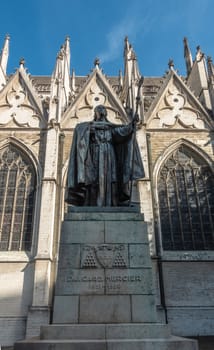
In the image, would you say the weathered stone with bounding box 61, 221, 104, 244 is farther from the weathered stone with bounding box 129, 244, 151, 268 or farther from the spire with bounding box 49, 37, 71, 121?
the spire with bounding box 49, 37, 71, 121

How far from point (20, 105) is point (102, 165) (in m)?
13.3

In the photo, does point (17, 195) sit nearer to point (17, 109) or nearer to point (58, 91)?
point (17, 109)

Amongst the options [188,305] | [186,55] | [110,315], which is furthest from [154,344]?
[186,55]

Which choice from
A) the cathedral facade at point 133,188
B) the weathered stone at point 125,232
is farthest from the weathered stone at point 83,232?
the cathedral facade at point 133,188

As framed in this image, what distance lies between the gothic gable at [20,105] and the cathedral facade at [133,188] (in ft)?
0.19

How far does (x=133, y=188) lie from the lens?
43.8 feet

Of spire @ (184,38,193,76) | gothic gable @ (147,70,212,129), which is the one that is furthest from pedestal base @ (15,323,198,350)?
spire @ (184,38,193,76)

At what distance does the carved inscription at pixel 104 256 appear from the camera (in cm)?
398

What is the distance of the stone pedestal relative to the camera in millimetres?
3109

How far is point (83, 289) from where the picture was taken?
3812 mm

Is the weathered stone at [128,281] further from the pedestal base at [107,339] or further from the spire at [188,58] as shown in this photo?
the spire at [188,58]

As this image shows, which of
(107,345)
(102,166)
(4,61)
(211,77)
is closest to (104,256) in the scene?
(107,345)

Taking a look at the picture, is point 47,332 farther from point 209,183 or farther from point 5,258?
point 209,183

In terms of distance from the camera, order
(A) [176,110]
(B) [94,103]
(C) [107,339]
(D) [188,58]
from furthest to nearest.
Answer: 1. (D) [188,58]
2. (B) [94,103]
3. (A) [176,110]
4. (C) [107,339]
